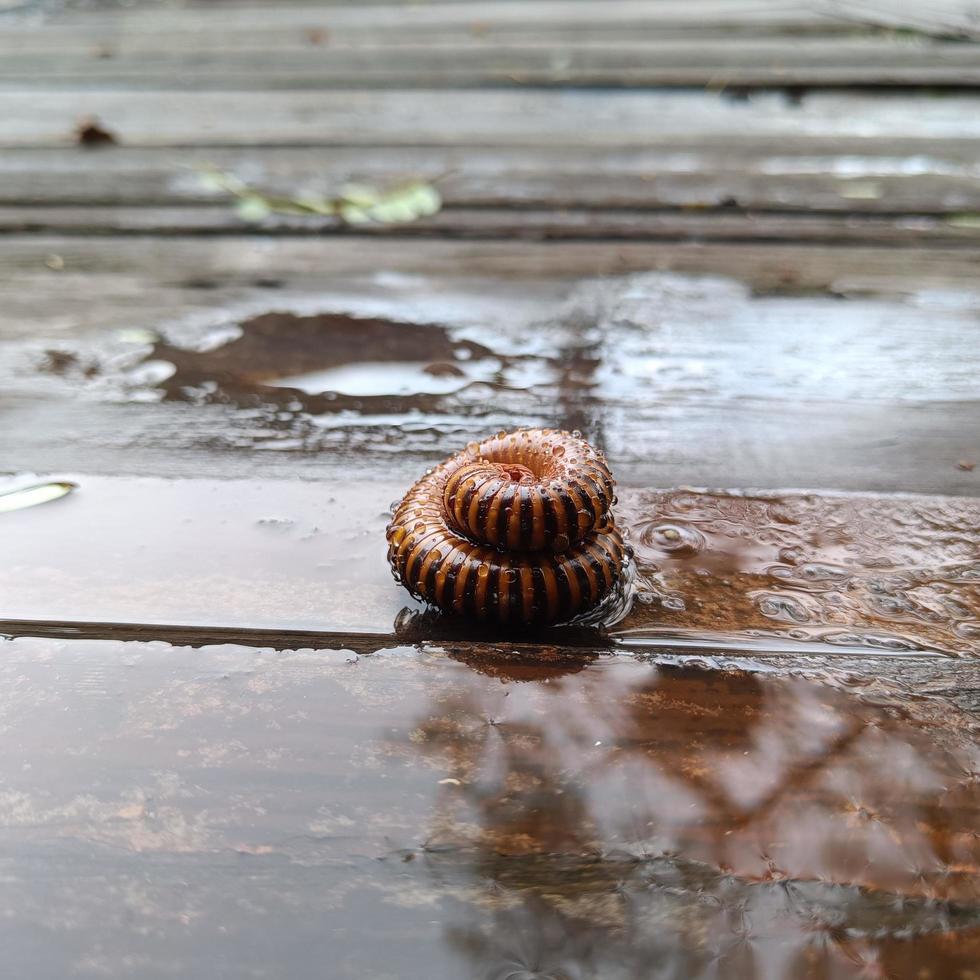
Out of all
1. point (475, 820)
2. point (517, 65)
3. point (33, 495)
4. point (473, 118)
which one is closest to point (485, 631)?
point (475, 820)

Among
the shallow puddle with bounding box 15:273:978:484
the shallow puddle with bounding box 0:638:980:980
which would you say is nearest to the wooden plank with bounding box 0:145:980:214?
the shallow puddle with bounding box 15:273:978:484

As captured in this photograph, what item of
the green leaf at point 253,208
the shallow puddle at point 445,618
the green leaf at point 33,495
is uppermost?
the green leaf at point 253,208

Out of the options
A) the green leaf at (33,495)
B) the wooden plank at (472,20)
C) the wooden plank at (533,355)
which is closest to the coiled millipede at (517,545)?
the wooden plank at (533,355)

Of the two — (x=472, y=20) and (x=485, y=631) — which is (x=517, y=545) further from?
(x=472, y=20)

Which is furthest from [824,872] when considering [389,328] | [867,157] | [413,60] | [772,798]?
[413,60]

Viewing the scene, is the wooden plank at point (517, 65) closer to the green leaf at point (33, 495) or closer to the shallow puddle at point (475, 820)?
the green leaf at point (33, 495)

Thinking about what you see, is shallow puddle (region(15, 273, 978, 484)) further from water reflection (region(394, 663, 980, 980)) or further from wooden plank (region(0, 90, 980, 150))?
wooden plank (region(0, 90, 980, 150))

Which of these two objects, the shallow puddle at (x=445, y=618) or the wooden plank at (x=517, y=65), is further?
the wooden plank at (x=517, y=65)
